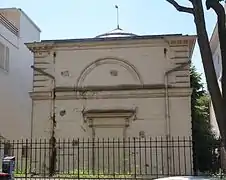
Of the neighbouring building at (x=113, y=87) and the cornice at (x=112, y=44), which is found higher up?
the cornice at (x=112, y=44)

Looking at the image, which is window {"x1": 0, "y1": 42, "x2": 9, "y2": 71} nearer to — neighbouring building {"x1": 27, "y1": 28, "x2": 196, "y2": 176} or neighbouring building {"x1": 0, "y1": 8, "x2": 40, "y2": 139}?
neighbouring building {"x1": 0, "y1": 8, "x2": 40, "y2": 139}

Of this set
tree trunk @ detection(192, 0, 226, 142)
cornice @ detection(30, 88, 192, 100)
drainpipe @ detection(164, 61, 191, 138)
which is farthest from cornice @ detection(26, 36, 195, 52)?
tree trunk @ detection(192, 0, 226, 142)

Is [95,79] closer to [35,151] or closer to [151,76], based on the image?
[151,76]

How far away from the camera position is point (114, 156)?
68.4 feet

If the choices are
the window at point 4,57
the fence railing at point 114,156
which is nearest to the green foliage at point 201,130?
the fence railing at point 114,156

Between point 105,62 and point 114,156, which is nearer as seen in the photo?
point 114,156

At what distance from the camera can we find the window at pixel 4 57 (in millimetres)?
27328

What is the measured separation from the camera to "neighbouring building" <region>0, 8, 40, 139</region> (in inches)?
1085

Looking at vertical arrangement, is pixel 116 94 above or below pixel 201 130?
above

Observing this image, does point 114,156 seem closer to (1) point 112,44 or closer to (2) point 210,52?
(1) point 112,44

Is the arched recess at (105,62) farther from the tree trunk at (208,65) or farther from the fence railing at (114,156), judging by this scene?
the tree trunk at (208,65)

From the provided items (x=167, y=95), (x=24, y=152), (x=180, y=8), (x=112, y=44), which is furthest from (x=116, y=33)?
(x=180, y=8)

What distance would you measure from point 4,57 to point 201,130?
12644 millimetres

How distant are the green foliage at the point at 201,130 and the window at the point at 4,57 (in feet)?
38.0
